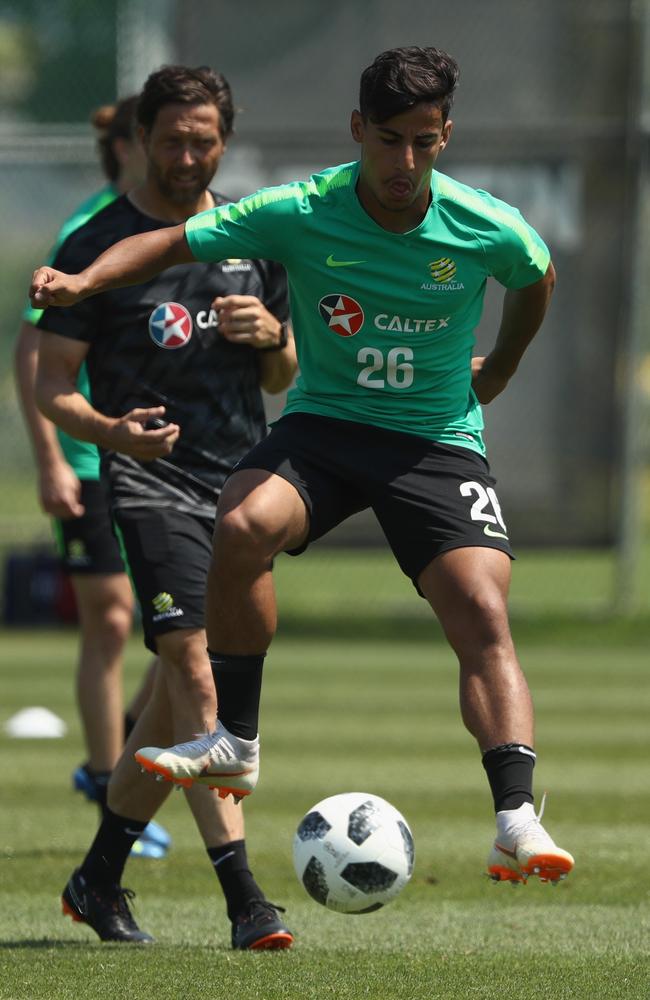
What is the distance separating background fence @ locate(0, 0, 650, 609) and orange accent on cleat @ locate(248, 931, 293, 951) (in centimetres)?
1111

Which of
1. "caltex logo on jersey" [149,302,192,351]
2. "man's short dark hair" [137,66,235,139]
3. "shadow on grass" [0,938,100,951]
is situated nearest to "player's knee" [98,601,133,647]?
"caltex logo on jersey" [149,302,192,351]

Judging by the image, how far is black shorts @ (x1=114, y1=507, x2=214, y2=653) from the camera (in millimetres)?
5508

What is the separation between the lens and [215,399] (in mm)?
5809

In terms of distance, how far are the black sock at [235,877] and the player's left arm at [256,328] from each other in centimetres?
156

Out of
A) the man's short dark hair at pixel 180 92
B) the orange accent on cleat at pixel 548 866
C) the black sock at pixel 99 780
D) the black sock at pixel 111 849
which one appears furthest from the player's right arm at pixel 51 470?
the orange accent on cleat at pixel 548 866

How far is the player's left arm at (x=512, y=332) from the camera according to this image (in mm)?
5227

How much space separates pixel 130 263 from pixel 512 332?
3.91 ft

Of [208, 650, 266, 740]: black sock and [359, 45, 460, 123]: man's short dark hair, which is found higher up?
[359, 45, 460, 123]: man's short dark hair

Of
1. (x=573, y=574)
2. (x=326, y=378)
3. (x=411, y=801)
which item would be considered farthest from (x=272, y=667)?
(x=326, y=378)

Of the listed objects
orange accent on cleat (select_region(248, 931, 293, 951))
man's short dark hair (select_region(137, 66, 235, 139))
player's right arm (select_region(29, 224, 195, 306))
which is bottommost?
orange accent on cleat (select_region(248, 931, 293, 951))

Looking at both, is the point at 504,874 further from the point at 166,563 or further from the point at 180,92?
the point at 180,92

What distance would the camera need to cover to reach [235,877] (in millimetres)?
5418

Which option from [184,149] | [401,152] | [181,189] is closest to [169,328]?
[181,189]

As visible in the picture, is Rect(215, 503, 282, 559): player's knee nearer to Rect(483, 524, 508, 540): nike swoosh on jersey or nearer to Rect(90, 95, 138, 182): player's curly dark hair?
Rect(483, 524, 508, 540): nike swoosh on jersey
